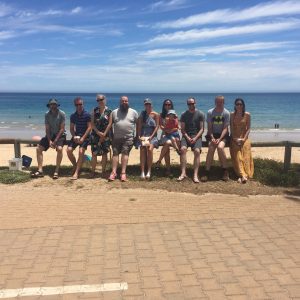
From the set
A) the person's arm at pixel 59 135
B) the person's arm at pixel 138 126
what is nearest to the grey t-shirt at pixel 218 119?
the person's arm at pixel 138 126

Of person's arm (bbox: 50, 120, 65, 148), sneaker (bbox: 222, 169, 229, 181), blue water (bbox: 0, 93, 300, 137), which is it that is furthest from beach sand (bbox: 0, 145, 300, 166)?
blue water (bbox: 0, 93, 300, 137)

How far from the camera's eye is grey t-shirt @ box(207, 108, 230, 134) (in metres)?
7.93

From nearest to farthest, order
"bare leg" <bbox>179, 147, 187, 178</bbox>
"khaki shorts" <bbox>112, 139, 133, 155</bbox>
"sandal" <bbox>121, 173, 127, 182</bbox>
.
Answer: "sandal" <bbox>121, 173, 127, 182</bbox>, "bare leg" <bbox>179, 147, 187, 178</bbox>, "khaki shorts" <bbox>112, 139, 133, 155</bbox>

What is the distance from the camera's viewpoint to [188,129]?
8.03 meters

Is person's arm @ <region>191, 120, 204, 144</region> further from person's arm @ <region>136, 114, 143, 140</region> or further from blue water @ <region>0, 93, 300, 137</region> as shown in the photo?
blue water @ <region>0, 93, 300, 137</region>

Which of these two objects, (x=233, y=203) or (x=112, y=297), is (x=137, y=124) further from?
(x=112, y=297)

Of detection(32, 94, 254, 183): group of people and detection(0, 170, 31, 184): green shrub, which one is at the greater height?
detection(32, 94, 254, 183): group of people

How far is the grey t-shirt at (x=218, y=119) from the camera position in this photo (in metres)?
7.93

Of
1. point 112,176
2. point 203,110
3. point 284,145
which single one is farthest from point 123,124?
point 203,110

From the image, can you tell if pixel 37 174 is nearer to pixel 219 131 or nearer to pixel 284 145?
pixel 219 131

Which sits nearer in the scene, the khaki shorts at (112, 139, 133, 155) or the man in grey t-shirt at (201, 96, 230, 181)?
the man in grey t-shirt at (201, 96, 230, 181)

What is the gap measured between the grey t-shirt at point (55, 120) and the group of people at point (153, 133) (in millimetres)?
20

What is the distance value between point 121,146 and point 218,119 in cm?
197

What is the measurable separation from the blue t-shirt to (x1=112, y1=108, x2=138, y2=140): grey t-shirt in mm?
567
